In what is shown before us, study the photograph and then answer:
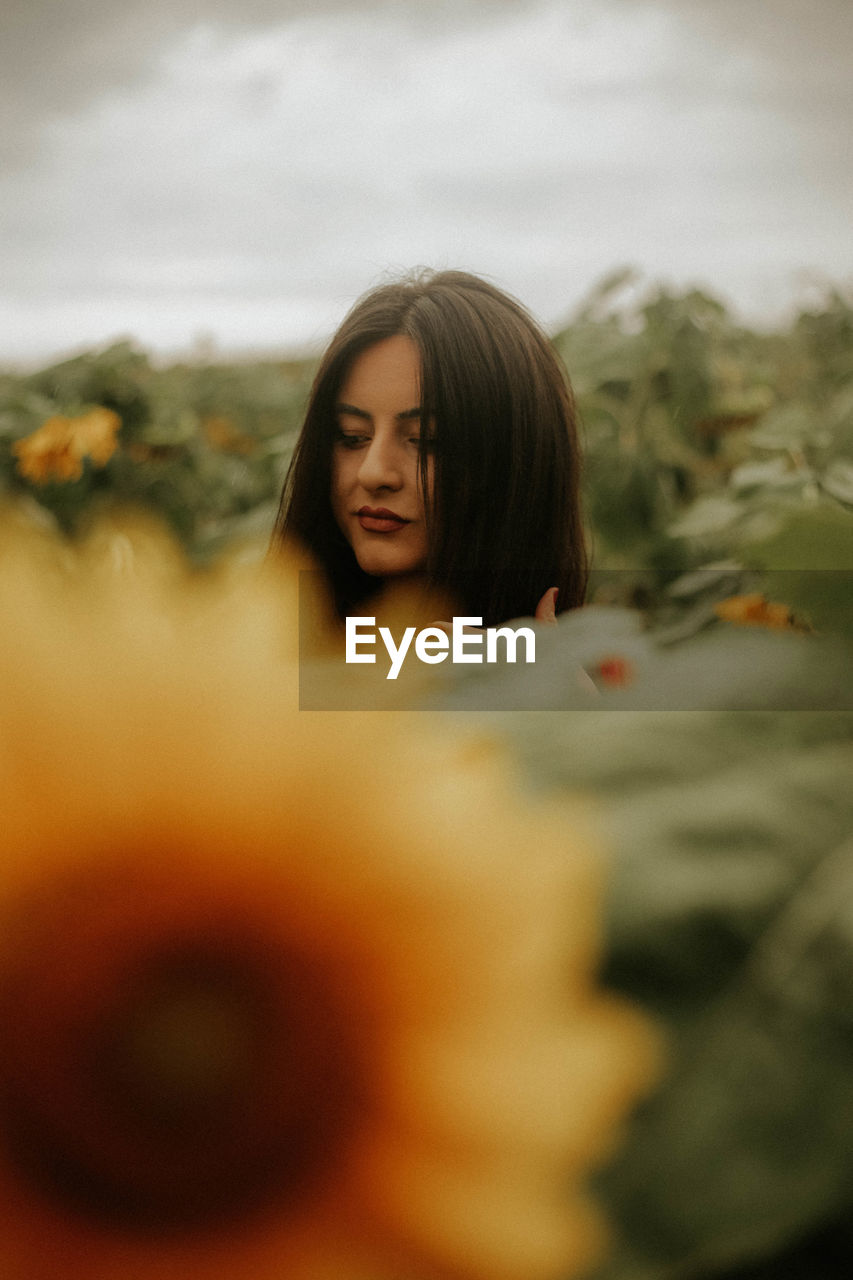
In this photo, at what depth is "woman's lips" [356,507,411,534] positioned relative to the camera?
866mm

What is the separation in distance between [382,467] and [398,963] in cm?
73

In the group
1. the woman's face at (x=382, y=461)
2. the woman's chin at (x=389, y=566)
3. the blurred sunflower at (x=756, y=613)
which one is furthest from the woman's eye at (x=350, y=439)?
the blurred sunflower at (x=756, y=613)

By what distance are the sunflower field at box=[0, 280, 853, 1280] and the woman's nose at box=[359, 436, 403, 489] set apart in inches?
26.2

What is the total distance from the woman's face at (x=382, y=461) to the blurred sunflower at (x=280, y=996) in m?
0.69

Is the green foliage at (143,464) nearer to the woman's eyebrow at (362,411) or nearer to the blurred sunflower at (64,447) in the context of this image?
the blurred sunflower at (64,447)

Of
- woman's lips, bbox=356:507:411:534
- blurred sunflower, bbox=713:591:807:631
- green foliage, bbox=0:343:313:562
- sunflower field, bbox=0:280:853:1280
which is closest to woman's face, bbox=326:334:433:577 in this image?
woman's lips, bbox=356:507:411:534

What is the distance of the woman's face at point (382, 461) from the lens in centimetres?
86

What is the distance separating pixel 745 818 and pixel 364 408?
2.55 ft

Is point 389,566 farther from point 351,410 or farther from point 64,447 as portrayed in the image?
point 64,447

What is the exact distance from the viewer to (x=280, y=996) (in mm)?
161

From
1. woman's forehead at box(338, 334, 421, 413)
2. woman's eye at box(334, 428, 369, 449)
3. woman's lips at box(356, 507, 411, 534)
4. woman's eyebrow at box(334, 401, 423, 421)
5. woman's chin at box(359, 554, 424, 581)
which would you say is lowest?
woman's chin at box(359, 554, 424, 581)

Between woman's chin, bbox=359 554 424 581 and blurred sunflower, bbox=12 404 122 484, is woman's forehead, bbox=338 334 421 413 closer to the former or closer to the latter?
woman's chin, bbox=359 554 424 581

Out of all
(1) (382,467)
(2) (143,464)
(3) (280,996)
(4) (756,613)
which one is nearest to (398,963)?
(3) (280,996)

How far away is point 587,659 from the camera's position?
0.66 ft
